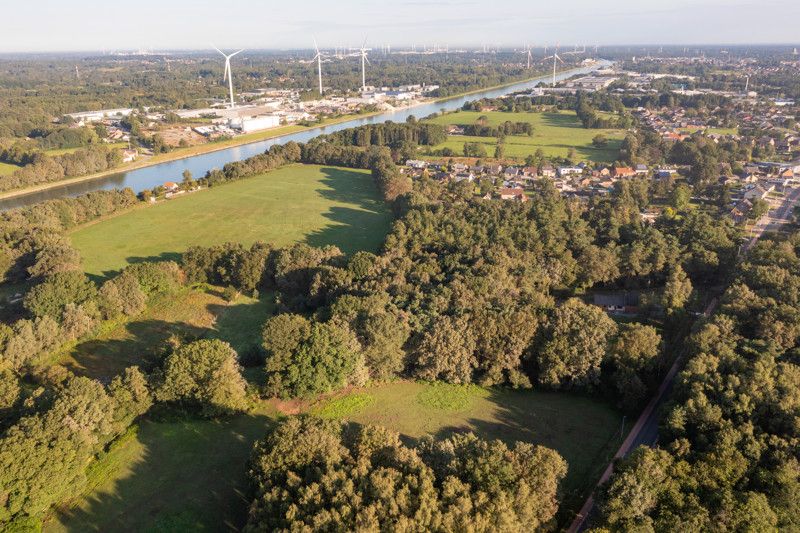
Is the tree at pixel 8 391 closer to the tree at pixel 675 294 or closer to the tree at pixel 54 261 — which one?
the tree at pixel 54 261

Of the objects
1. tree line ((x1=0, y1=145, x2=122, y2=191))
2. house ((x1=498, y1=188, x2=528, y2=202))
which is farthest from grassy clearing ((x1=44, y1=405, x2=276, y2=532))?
tree line ((x1=0, y1=145, x2=122, y2=191))

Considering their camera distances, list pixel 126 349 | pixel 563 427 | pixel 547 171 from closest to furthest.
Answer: pixel 563 427
pixel 126 349
pixel 547 171

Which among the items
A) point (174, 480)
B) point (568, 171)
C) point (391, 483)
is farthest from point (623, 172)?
point (174, 480)

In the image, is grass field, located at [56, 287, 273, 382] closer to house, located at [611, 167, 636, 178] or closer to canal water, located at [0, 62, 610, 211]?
canal water, located at [0, 62, 610, 211]

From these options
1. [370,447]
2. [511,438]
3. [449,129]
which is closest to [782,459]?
[511,438]

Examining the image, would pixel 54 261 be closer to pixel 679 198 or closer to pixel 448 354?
pixel 448 354

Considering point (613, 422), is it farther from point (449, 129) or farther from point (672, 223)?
point (449, 129)

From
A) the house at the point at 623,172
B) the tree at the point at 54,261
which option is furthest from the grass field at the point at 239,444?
the house at the point at 623,172
